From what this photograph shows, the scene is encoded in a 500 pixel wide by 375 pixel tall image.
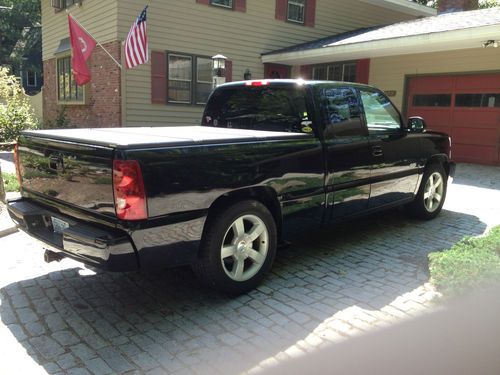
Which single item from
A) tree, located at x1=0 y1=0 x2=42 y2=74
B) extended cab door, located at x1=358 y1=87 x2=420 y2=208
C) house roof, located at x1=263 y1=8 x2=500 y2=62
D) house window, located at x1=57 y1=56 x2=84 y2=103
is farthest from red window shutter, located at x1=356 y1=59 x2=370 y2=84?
tree, located at x1=0 y1=0 x2=42 y2=74

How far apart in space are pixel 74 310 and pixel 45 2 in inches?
657

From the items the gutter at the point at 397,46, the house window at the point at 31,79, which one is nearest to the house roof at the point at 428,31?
the gutter at the point at 397,46

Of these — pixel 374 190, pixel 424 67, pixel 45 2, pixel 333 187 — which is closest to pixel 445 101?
pixel 424 67

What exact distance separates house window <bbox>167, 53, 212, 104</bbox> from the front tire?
Result: 9786 mm

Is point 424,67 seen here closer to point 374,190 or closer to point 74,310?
point 374,190

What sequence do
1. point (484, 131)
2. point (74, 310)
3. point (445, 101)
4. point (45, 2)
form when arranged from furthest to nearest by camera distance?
point (45, 2), point (445, 101), point (484, 131), point (74, 310)

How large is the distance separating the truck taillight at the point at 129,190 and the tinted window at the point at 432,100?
37.0 feet

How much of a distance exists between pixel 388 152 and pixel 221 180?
2510mm

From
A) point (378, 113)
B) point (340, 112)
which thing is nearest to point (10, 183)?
point (340, 112)

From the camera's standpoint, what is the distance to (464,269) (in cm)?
365

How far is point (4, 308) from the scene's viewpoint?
347cm

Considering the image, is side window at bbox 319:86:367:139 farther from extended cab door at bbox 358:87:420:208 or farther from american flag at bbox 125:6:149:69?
american flag at bbox 125:6:149:69

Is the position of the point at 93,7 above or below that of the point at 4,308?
above

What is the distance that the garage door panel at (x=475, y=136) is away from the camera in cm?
1130
